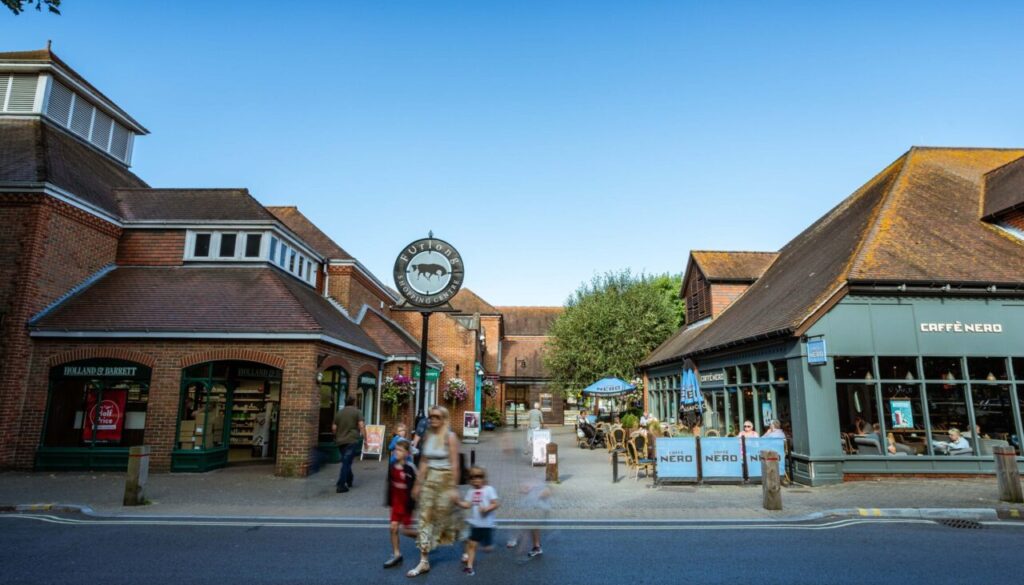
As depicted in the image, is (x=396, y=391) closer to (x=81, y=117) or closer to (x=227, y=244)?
(x=227, y=244)

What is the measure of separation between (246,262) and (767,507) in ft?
50.8

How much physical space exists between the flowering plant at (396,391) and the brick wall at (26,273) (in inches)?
400

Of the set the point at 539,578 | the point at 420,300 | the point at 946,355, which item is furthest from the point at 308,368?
the point at 946,355

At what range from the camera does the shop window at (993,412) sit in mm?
12812

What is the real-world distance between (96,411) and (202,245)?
219 inches

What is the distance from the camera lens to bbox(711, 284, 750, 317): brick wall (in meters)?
22.3

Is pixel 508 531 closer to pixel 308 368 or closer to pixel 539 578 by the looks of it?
pixel 539 578

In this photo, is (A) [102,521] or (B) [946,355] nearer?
(A) [102,521]

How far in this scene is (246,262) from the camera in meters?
16.9

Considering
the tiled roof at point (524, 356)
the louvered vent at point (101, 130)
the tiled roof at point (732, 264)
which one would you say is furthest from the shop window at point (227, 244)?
the tiled roof at point (524, 356)

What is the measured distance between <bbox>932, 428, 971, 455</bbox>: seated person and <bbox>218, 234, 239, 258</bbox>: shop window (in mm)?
19709

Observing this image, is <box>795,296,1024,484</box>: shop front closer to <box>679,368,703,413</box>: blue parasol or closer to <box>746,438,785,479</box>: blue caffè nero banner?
<box>746,438,785,479</box>: blue caffè nero banner

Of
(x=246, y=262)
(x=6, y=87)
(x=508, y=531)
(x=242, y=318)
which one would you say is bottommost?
(x=508, y=531)

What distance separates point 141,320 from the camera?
1419 cm
